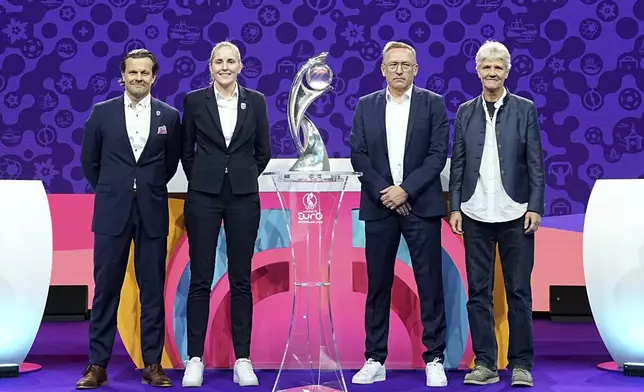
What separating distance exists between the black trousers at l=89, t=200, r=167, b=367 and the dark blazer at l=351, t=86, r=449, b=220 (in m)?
0.97

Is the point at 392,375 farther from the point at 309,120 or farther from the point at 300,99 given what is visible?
the point at 300,99

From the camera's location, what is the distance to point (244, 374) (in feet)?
12.3

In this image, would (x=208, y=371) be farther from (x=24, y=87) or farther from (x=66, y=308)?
(x=24, y=87)

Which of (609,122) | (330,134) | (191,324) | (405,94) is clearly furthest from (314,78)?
(609,122)

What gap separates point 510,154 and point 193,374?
5.66ft

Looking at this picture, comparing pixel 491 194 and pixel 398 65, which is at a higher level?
pixel 398 65

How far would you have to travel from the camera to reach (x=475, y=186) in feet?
12.4

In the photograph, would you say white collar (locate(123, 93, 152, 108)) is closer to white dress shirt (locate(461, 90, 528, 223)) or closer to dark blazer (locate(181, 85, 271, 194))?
dark blazer (locate(181, 85, 271, 194))

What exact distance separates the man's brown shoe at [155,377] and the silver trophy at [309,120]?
3.58 ft

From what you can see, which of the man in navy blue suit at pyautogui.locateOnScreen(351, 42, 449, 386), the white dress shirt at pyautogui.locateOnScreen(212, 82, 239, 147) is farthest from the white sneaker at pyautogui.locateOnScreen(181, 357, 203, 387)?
the white dress shirt at pyautogui.locateOnScreen(212, 82, 239, 147)

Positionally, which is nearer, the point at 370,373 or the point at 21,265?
the point at 370,373

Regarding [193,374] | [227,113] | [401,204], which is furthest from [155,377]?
[401,204]

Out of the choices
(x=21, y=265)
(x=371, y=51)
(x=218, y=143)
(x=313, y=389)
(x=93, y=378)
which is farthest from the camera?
(x=371, y=51)

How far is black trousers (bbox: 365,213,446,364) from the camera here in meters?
3.82
